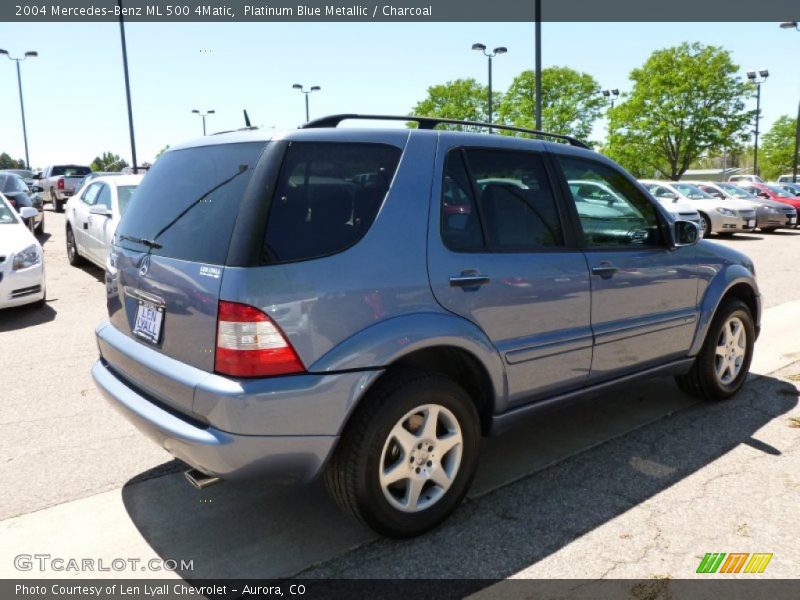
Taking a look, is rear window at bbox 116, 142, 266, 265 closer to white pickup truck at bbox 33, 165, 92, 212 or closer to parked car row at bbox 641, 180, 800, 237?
parked car row at bbox 641, 180, 800, 237

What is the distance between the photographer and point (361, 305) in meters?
2.66

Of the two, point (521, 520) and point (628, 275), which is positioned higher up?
point (628, 275)

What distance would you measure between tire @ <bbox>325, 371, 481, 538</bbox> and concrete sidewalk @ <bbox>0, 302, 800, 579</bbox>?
0.51 ft

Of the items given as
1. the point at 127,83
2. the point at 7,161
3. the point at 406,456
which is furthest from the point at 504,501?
the point at 7,161

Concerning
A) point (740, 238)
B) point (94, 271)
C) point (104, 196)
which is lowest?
point (740, 238)

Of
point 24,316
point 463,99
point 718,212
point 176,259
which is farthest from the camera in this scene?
point 463,99

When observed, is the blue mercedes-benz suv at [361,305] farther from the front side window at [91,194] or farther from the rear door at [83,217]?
the front side window at [91,194]

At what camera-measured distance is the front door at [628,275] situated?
3.70m

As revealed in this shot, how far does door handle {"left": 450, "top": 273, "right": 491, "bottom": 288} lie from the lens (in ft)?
9.72

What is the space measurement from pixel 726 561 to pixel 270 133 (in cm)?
264

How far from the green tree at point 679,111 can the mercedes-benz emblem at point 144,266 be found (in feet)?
149

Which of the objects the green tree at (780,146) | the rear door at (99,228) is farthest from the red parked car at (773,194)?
the green tree at (780,146)

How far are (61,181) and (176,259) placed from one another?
24.8 meters

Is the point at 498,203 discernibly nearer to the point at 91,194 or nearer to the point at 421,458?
the point at 421,458
